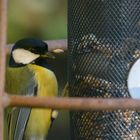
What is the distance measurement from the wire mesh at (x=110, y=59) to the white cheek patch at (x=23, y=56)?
1.58ft

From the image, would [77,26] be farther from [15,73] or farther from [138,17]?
[15,73]

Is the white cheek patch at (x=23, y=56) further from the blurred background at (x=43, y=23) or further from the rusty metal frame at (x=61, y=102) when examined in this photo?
Answer: the blurred background at (x=43, y=23)

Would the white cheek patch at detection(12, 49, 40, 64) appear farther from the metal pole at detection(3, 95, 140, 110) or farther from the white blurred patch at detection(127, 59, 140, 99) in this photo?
the metal pole at detection(3, 95, 140, 110)

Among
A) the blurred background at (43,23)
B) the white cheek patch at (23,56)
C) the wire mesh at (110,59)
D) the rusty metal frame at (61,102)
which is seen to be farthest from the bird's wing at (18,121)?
the blurred background at (43,23)

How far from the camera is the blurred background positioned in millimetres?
4488

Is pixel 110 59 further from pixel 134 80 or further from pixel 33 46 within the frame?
pixel 33 46

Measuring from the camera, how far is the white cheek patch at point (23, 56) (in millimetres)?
3238

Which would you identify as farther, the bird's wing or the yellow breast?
the yellow breast

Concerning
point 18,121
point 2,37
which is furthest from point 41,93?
point 2,37

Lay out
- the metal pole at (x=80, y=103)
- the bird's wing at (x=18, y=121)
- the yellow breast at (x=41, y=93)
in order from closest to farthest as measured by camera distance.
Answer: the metal pole at (x=80, y=103)
the bird's wing at (x=18, y=121)
the yellow breast at (x=41, y=93)

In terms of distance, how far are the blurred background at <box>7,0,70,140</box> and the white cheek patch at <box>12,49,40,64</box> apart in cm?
113

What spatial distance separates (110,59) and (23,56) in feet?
1.98

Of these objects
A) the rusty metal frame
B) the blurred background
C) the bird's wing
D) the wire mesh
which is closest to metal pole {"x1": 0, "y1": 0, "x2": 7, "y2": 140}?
the rusty metal frame

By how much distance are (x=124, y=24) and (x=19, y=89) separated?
67cm
